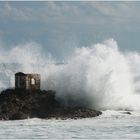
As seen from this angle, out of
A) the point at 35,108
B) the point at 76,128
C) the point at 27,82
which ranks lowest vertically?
the point at 76,128

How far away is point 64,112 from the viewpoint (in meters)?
44.0

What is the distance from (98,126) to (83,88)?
11.1 m

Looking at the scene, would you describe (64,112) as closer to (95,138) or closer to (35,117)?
(35,117)

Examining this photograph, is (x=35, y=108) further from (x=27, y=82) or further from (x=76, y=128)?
(x=76, y=128)

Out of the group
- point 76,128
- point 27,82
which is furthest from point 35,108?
point 76,128

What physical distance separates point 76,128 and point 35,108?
6917 mm

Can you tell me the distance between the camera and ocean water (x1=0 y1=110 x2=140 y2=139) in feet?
114

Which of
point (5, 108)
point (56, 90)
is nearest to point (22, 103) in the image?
point (5, 108)

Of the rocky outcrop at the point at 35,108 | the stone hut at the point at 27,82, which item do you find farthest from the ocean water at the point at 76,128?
the stone hut at the point at 27,82

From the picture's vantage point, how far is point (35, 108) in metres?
44.5

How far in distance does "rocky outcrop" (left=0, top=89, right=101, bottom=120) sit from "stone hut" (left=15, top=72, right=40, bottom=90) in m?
2.52

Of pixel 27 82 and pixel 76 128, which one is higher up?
pixel 27 82

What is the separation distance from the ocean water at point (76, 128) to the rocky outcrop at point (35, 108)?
40.9 inches

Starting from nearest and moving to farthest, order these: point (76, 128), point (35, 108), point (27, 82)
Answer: point (76, 128) → point (35, 108) → point (27, 82)
